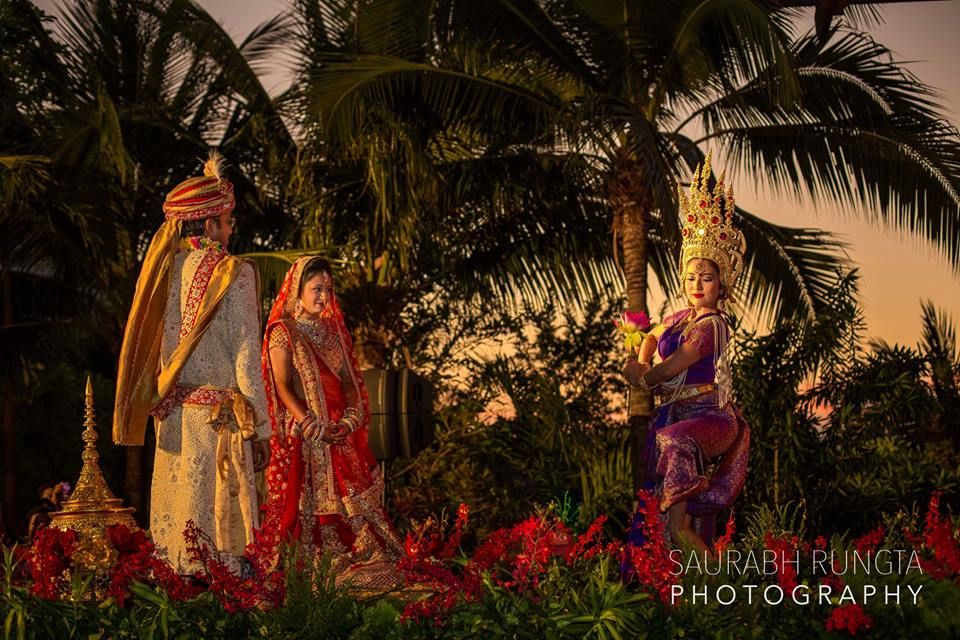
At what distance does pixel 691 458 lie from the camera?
7.10m

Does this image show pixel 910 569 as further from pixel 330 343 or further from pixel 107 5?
pixel 107 5

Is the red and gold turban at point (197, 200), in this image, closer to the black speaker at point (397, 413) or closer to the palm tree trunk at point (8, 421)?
the black speaker at point (397, 413)

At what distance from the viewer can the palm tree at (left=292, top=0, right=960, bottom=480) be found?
13.0m

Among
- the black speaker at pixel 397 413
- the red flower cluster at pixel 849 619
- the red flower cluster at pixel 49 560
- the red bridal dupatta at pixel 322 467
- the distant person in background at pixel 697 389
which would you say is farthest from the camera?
the black speaker at pixel 397 413

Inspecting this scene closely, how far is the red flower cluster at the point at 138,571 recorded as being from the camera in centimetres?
551

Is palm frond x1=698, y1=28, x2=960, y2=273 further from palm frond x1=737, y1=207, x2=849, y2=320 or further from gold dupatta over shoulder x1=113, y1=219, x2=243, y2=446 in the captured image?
gold dupatta over shoulder x1=113, y1=219, x2=243, y2=446

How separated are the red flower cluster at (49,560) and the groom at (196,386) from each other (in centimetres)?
70

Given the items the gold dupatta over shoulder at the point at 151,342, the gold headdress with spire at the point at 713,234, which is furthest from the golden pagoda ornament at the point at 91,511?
the gold headdress with spire at the point at 713,234

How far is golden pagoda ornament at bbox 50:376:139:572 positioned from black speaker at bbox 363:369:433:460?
9.89 feet

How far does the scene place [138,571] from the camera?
582cm

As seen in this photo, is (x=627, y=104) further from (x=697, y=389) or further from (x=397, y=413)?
(x=697, y=389)

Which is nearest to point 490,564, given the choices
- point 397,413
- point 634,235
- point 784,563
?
point 784,563

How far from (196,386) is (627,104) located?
677cm

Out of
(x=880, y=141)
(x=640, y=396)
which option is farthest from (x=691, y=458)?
(x=880, y=141)
